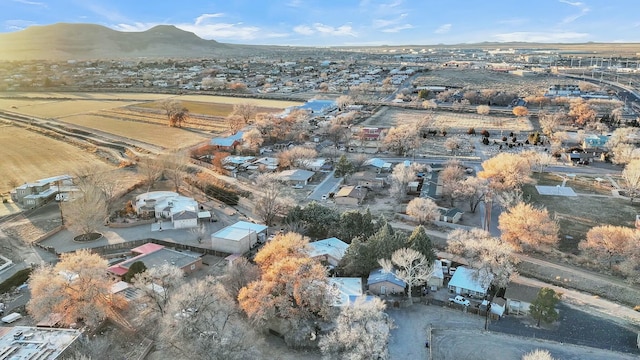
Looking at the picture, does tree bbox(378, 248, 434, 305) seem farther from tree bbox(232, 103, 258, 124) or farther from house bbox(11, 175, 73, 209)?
tree bbox(232, 103, 258, 124)

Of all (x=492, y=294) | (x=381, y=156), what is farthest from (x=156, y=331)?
(x=381, y=156)

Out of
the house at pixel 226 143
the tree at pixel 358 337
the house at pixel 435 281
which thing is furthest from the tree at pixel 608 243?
the house at pixel 226 143

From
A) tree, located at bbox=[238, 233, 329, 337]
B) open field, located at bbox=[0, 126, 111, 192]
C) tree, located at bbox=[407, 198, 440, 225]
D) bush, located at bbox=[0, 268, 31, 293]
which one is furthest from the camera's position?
open field, located at bbox=[0, 126, 111, 192]

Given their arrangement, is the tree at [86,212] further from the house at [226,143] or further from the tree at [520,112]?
the tree at [520,112]

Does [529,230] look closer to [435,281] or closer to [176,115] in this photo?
[435,281]

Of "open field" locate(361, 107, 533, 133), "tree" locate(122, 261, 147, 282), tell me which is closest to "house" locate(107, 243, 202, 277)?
"tree" locate(122, 261, 147, 282)
